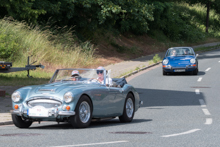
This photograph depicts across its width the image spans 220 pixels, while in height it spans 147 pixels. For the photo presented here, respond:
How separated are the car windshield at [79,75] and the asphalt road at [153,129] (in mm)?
1063

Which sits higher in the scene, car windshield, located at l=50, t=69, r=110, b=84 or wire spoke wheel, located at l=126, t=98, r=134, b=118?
car windshield, located at l=50, t=69, r=110, b=84

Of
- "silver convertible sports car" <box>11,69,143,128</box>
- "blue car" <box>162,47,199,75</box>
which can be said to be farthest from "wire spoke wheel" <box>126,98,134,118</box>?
Answer: "blue car" <box>162,47,199,75</box>

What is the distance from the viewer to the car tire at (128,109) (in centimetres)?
1101

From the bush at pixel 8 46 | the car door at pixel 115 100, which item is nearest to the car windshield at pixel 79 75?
the car door at pixel 115 100

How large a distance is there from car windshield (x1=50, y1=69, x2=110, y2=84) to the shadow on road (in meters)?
4.70

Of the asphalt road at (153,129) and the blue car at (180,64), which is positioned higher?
the blue car at (180,64)

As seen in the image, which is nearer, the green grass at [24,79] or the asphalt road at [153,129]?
the asphalt road at [153,129]

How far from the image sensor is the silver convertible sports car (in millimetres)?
9109

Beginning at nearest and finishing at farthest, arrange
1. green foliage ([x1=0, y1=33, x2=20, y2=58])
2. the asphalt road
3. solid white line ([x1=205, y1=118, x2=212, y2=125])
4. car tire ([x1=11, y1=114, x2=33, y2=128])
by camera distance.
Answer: the asphalt road
car tire ([x1=11, y1=114, x2=33, y2=128])
solid white line ([x1=205, y1=118, x2=212, y2=125])
green foliage ([x1=0, y1=33, x2=20, y2=58])

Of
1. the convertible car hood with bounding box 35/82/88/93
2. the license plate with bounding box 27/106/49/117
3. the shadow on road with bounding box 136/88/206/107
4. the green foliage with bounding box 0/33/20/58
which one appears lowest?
the shadow on road with bounding box 136/88/206/107

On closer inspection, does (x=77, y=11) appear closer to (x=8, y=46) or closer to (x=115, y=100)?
(x=8, y=46)

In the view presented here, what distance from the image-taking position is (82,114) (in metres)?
9.39

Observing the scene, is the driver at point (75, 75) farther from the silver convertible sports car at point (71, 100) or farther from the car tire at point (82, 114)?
the car tire at point (82, 114)

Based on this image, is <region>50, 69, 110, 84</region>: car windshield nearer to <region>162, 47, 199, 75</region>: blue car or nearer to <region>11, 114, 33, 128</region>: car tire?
<region>11, 114, 33, 128</region>: car tire
